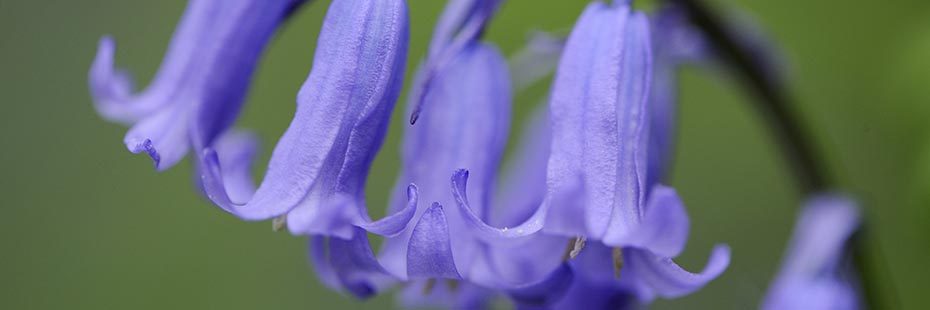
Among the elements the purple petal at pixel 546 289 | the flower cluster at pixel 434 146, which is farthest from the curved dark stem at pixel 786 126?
the purple petal at pixel 546 289

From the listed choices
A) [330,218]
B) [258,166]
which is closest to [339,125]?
[330,218]

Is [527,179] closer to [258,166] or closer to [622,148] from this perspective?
[622,148]

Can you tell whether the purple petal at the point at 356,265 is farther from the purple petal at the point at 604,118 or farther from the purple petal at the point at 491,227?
the purple petal at the point at 604,118

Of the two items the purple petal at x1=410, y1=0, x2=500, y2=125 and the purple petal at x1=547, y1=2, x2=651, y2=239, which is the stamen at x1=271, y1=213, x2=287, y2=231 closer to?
the purple petal at x1=410, y1=0, x2=500, y2=125

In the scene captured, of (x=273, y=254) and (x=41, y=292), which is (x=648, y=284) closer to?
(x=273, y=254)

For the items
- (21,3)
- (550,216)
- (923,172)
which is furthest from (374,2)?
(21,3)

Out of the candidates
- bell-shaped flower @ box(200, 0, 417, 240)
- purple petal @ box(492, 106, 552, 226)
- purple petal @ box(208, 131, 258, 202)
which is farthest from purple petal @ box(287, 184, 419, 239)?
purple petal @ box(492, 106, 552, 226)
